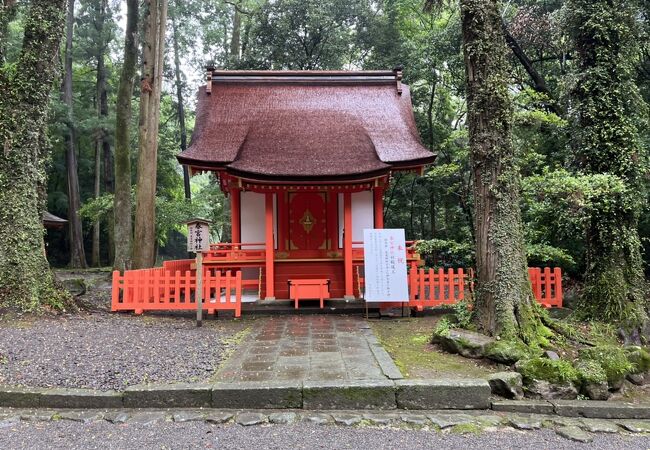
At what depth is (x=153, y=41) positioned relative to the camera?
1087 cm

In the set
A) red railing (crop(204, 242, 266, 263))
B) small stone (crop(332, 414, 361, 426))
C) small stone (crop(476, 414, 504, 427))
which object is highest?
red railing (crop(204, 242, 266, 263))

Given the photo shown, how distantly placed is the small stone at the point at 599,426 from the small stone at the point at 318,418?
7.45 ft

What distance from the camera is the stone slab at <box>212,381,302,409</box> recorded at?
3.84 m

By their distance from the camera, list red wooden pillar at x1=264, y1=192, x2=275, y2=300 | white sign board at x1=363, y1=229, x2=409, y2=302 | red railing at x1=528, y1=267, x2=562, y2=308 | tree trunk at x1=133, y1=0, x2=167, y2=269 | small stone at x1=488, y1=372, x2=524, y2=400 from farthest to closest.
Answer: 1. tree trunk at x1=133, y1=0, x2=167, y2=269
2. red wooden pillar at x1=264, y1=192, x2=275, y2=300
3. red railing at x1=528, y1=267, x2=562, y2=308
4. white sign board at x1=363, y1=229, x2=409, y2=302
5. small stone at x1=488, y1=372, x2=524, y2=400

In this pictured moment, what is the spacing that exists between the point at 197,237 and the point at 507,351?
5.13m

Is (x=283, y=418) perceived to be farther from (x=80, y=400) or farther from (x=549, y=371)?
(x=549, y=371)

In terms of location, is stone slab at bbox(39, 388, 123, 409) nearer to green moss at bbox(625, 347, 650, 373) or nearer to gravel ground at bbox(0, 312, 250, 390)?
gravel ground at bbox(0, 312, 250, 390)

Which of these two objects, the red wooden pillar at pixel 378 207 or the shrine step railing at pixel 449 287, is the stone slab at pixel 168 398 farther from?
the red wooden pillar at pixel 378 207

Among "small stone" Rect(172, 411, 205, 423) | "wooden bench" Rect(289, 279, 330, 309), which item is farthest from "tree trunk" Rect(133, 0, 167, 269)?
"small stone" Rect(172, 411, 205, 423)

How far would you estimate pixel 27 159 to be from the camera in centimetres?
715

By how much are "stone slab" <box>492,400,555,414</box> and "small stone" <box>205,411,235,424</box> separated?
250 centimetres

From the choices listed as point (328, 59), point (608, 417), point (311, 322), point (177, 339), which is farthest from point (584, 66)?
point (328, 59)

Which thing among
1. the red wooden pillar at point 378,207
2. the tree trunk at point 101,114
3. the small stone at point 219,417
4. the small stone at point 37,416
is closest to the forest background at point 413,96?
the tree trunk at point 101,114

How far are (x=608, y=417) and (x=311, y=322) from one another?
4.61m
